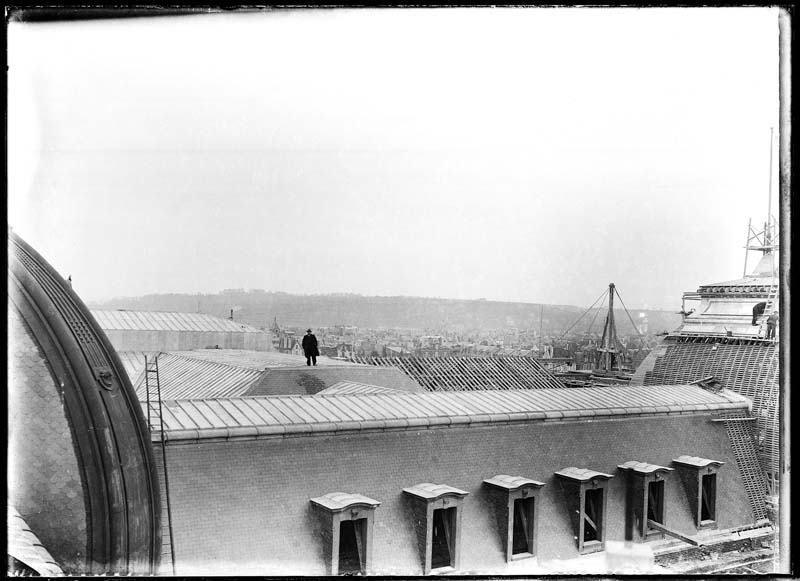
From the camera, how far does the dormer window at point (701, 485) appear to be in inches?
375

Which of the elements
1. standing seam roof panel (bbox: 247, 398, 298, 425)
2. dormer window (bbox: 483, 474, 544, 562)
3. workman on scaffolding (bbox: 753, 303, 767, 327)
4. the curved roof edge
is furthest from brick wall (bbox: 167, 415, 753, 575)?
workman on scaffolding (bbox: 753, 303, 767, 327)

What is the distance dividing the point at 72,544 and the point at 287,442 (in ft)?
7.09

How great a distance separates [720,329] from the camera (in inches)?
569

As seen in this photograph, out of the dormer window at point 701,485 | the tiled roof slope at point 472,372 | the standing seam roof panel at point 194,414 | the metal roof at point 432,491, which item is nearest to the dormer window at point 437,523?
the metal roof at point 432,491

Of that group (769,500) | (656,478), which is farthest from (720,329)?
(656,478)

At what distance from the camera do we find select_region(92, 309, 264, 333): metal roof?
1788 centimetres

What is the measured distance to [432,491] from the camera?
757 cm

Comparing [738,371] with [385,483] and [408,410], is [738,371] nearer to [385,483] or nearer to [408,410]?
[408,410]

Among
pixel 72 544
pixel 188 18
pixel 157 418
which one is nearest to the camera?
pixel 72 544

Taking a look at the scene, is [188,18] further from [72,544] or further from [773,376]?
[773,376]

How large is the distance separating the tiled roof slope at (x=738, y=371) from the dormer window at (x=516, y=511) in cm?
443

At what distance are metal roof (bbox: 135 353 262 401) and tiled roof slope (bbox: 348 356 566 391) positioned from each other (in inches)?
141

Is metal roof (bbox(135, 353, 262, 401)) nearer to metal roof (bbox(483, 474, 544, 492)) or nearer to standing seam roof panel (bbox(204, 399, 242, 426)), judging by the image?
standing seam roof panel (bbox(204, 399, 242, 426))

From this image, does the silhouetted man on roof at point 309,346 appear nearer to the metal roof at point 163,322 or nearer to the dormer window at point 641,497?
the dormer window at point 641,497
